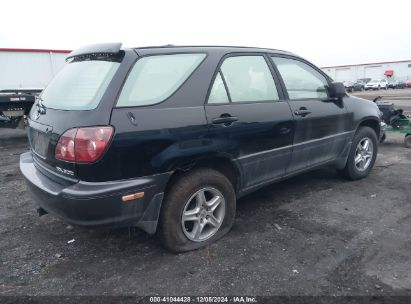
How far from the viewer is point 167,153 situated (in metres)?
2.72

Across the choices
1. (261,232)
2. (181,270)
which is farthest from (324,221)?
(181,270)

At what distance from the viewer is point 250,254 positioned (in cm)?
303

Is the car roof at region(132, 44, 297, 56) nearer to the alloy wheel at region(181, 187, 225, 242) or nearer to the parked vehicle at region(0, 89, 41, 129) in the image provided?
the alloy wheel at region(181, 187, 225, 242)

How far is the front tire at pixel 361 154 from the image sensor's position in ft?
15.6

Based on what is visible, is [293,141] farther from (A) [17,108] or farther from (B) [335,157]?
(A) [17,108]

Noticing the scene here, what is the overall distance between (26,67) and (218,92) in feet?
29.0

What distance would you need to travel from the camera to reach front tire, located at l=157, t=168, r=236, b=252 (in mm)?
2875

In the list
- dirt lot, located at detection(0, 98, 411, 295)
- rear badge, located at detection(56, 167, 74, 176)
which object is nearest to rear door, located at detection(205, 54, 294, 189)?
dirt lot, located at detection(0, 98, 411, 295)

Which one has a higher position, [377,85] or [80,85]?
[80,85]

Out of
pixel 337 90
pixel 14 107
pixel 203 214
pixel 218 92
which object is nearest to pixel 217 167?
pixel 203 214

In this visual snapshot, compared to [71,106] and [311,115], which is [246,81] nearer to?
[311,115]

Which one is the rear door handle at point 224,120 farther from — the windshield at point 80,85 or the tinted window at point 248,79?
the windshield at point 80,85

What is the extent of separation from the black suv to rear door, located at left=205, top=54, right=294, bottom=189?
0.04 ft

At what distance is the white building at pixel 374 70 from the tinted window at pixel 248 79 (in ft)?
168
